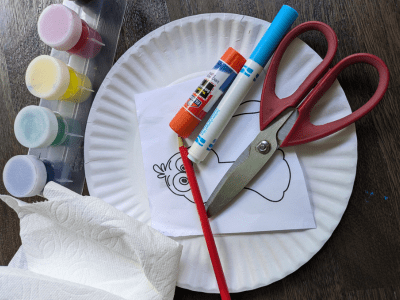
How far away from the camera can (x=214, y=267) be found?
0.39m

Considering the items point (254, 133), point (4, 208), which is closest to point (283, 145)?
point (254, 133)

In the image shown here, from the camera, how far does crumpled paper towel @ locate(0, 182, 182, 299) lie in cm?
37

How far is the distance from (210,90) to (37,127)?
246mm

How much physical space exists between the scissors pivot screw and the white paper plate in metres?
0.05

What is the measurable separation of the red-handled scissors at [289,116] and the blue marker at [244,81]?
0.04 feet

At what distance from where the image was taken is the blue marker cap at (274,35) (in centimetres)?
37

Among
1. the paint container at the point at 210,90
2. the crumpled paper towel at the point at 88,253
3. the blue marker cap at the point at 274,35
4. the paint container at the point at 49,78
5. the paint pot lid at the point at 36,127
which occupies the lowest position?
the crumpled paper towel at the point at 88,253

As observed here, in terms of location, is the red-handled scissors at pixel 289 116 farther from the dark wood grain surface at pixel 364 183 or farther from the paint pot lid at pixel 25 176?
the paint pot lid at pixel 25 176

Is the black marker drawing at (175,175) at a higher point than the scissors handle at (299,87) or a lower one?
lower

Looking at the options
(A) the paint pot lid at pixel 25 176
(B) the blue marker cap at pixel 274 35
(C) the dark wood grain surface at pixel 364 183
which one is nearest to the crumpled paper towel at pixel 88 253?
(A) the paint pot lid at pixel 25 176

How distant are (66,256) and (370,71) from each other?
51 cm

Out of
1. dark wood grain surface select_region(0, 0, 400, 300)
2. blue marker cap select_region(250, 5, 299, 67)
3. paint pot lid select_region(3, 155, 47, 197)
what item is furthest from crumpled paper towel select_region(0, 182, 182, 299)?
blue marker cap select_region(250, 5, 299, 67)

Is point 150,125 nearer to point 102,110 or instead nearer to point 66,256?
point 102,110

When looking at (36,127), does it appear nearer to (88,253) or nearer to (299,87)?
(88,253)
